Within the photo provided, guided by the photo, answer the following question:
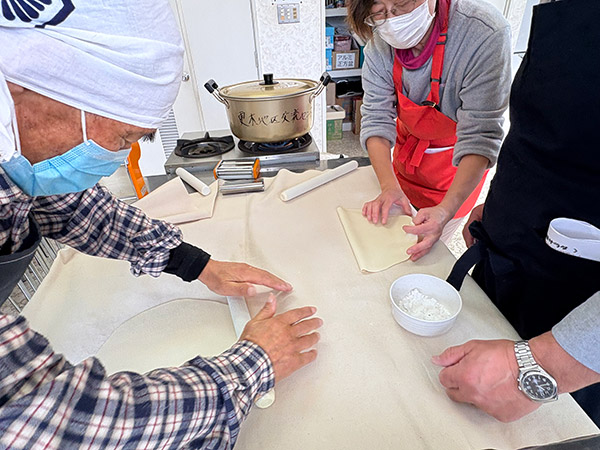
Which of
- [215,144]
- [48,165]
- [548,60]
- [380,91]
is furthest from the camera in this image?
[215,144]

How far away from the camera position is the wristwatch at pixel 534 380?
18.1 inches

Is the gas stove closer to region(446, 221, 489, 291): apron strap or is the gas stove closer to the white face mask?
the white face mask

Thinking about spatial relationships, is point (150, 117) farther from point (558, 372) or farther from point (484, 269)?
point (484, 269)

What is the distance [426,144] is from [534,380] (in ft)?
2.67

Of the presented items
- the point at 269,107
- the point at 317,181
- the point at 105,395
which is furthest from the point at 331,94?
the point at 105,395

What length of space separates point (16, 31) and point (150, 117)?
161 mm

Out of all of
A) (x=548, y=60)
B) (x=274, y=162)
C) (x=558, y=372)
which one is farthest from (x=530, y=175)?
(x=274, y=162)

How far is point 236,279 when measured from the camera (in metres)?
0.75

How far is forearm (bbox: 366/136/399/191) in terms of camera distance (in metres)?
1.06

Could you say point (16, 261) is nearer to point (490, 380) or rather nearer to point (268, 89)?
point (490, 380)

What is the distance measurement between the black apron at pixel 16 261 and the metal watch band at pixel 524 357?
2.43ft

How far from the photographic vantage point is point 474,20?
0.89m

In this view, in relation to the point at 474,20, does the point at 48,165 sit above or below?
below

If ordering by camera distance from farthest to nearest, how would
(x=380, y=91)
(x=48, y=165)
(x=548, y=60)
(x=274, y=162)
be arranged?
(x=274, y=162) → (x=380, y=91) → (x=548, y=60) → (x=48, y=165)
